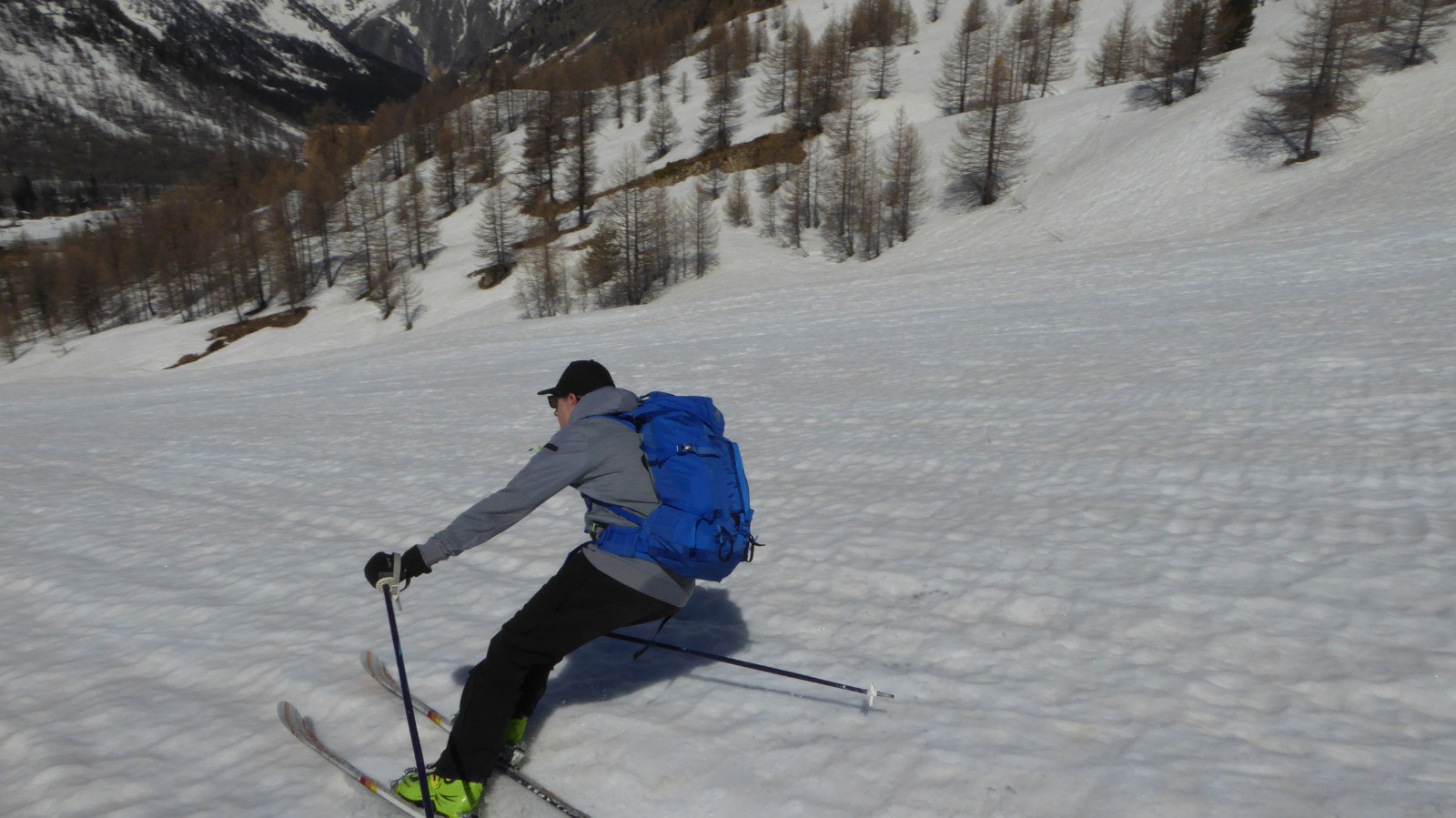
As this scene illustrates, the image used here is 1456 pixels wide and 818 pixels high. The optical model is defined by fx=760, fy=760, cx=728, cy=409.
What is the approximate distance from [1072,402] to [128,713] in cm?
1052

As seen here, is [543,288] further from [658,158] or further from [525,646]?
[525,646]

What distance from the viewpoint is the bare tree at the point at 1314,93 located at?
37219 mm

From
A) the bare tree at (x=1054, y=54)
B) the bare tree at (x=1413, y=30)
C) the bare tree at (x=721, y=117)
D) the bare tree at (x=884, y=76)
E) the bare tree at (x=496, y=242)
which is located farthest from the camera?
the bare tree at (x=884, y=76)

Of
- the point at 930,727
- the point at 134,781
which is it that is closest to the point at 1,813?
the point at 134,781

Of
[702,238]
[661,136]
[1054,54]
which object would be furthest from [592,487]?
[1054,54]

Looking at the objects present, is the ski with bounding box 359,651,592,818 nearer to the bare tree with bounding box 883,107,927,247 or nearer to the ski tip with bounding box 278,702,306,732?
the ski tip with bounding box 278,702,306,732

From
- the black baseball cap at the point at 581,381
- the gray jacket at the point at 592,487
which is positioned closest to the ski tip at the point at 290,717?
the gray jacket at the point at 592,487

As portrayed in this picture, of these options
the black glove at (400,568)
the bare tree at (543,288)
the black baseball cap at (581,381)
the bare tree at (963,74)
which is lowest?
the bare tree at (543,288)

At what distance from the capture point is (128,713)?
499 centimetres

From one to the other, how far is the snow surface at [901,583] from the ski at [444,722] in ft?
0.37

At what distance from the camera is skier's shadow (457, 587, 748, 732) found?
14.9 ft

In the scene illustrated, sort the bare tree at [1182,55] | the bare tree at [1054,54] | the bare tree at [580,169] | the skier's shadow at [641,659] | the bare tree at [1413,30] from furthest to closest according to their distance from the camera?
the bare tree at [1054,54]
the bare tree at [580,169]
the bare tree at [1182,55]
the bare tree at [1413,30]
the skier's shadow at [641,659]

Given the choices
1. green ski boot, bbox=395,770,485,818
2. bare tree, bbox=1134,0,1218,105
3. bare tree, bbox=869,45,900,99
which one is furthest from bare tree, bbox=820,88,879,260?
green ski boot, bbox=395,770,485,818

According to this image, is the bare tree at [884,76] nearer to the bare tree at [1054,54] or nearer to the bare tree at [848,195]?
the bare tree at [1054,54]
